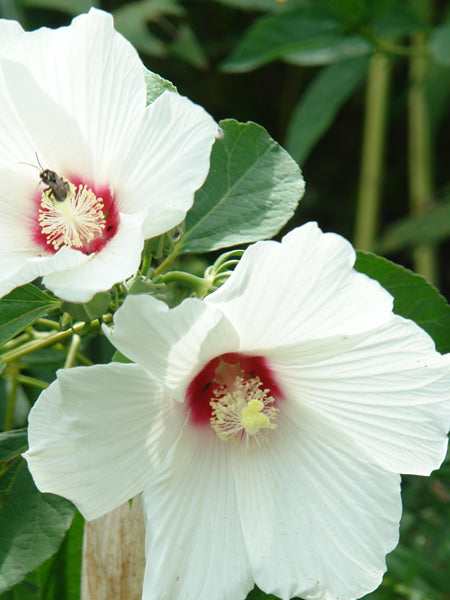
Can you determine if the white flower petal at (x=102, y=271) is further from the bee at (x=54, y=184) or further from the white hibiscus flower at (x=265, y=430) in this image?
the bee at (x=54, y=184)

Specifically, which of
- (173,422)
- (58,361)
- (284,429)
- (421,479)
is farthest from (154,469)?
(421,479)

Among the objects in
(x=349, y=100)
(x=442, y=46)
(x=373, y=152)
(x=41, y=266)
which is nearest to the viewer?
(x=41, y=266)

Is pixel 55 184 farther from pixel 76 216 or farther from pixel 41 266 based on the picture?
pixel 41 266

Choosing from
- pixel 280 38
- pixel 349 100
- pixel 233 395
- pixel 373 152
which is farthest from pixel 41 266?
pixel 349 100

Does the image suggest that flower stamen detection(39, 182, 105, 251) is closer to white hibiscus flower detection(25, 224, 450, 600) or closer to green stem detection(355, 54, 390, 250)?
white hibiscus flower detection(25, 224, 450, 600)

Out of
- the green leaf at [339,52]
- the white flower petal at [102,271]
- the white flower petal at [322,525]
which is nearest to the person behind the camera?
the white flower petal at [102,271]

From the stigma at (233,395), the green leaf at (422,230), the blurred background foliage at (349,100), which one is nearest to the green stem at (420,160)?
the blurred background foliage at (349,100)

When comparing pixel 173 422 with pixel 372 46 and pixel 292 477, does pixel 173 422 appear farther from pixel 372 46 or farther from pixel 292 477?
pixel 372 46
